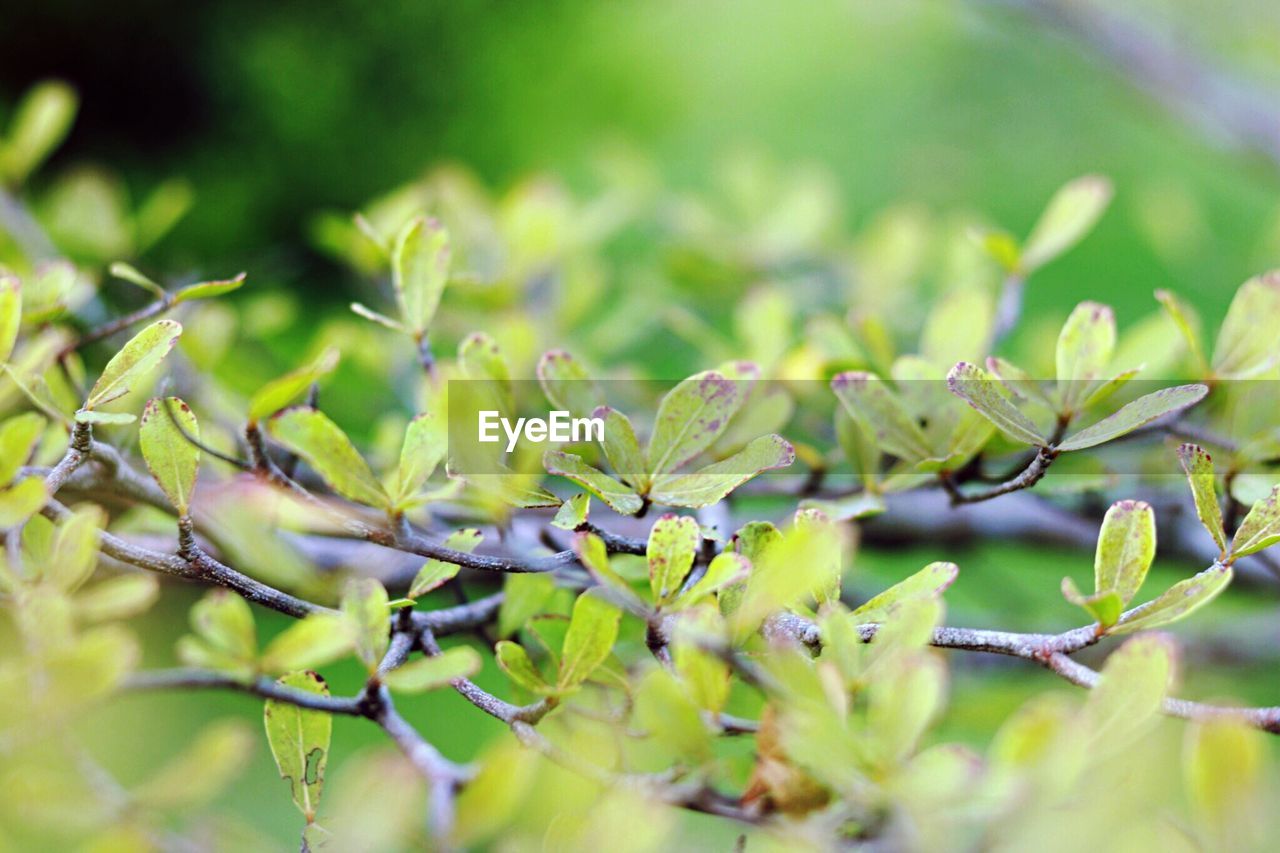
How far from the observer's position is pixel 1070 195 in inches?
17.8

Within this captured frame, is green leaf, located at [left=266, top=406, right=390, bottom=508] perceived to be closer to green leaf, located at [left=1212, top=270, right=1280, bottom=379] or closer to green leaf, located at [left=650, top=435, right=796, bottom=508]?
green leaf, located at [left=650, top=435, right=796, bottom=508]

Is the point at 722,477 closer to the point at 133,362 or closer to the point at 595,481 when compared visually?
the point at 595,481

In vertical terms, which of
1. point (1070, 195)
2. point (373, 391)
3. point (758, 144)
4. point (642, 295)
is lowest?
point (758, 144)

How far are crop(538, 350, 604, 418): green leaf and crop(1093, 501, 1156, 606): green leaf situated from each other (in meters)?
0.17

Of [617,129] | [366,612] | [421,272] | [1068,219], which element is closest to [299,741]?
[366,612]

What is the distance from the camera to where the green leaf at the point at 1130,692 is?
223mm

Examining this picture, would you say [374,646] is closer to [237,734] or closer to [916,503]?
[237,734]

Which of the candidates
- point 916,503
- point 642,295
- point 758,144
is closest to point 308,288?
point 758,144

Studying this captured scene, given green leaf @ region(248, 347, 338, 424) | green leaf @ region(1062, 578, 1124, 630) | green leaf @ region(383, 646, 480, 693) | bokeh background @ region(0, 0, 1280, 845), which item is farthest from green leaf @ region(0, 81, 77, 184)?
green leaf @ region(1062, 578, 1124, 630)

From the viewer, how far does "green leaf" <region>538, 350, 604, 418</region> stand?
0.35 metres

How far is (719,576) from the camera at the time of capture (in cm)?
26

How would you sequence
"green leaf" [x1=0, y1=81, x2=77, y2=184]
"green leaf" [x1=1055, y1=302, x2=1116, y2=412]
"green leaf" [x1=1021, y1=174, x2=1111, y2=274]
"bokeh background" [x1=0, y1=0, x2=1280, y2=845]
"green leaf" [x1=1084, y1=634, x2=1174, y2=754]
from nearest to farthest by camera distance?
"green leaf" [x1=1084, y1=634, x2=1174, y2=754] < "green leaf" [x1=1055, y1=302, x2=1116, y2=412] < "green leaf" [x1=1021, y1=174, x2=1111, y2=274] < "green leaf" [x1=0, y1=81, x2=77, y2=184] < "bokeh background" [x1=0, y1=0, x2=1280, y2=845]

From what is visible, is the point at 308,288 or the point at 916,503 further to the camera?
the point at 308,288

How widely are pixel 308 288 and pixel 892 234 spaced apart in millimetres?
1335
